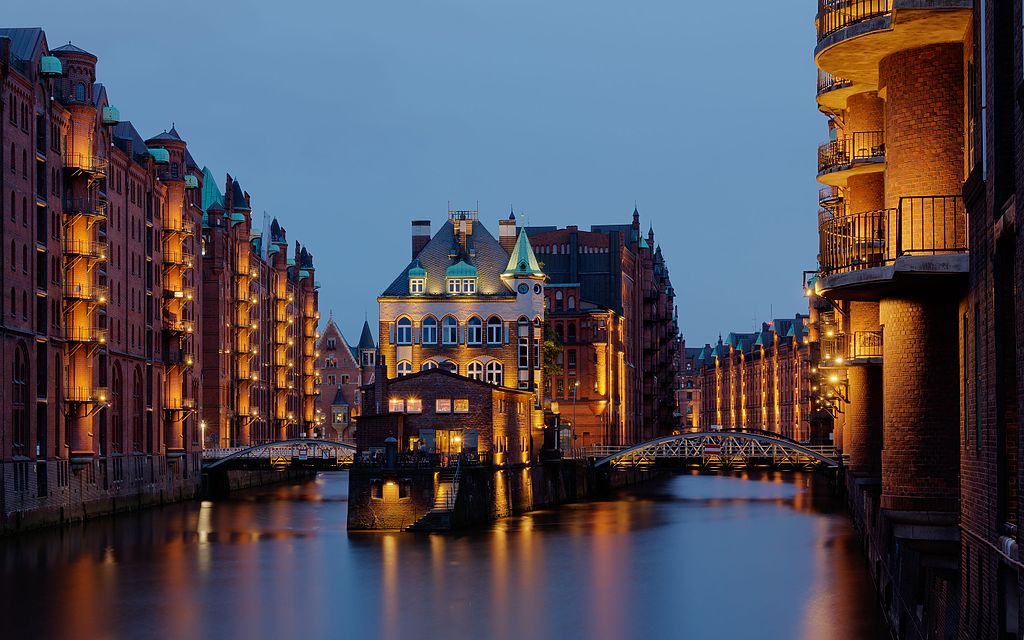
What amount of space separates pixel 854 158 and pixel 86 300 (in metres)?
49.6

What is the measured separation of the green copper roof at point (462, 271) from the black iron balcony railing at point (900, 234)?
2984 inches

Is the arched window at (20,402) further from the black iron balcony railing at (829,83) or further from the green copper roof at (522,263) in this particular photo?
the black iron balcony railing at (829,83)

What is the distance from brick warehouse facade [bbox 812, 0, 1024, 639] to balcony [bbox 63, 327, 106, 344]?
53274mm

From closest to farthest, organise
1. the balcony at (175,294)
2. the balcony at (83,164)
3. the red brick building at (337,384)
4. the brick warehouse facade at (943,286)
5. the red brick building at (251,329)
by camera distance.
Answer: the brick warehouse facade at (943,286), the balcony at (83,164), the balcony at (175,294), the red brick building at (251,329), the red brick building at (337,384)

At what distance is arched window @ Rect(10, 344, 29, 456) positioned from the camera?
67.8 metres

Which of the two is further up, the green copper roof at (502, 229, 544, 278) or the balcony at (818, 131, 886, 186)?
the green copper roof at (502, 229, 544, 278)

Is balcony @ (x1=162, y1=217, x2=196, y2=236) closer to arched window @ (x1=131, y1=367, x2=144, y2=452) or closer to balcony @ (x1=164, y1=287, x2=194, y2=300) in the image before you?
balcony @ (x1=164, y1=287, x2=194, y2=300)

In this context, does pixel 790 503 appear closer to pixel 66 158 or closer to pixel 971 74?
pixel 66 158

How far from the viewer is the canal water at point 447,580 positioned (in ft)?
145

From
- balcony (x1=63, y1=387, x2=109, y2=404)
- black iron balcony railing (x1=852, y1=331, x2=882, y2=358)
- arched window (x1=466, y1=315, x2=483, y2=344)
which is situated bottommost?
balcony (x1=63, y1=387, x2=109, y2=404)

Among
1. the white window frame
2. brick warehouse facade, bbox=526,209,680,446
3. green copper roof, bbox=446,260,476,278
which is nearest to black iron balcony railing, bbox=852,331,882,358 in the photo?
green copper roof, bbox=446,260,476,278

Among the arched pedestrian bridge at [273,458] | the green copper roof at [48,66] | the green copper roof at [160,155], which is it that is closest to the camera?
the green copper roof at [48,66]

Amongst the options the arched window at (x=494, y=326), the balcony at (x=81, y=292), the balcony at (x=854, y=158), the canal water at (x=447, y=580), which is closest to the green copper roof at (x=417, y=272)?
the arched window at (x=494, y=326)

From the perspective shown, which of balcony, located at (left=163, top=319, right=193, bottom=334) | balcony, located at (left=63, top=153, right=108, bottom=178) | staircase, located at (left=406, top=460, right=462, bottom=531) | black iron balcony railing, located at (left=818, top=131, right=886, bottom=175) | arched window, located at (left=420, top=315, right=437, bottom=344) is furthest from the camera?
arched window, located at (left=420, top=315, right=437, bottom=344)
